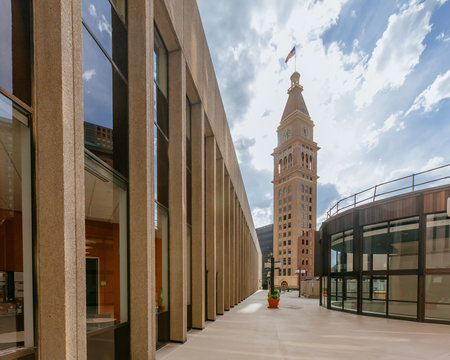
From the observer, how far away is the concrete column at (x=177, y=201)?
8.38m

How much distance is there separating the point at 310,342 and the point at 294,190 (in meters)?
90.3

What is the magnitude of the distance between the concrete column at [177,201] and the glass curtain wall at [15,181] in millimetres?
5094

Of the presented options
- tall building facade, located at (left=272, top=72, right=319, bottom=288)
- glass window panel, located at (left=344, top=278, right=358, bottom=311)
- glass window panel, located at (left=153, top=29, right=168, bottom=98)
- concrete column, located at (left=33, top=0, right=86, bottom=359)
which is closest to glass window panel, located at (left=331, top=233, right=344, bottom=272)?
glass window panel, located at (left=344, top=278, right=358, bottom=311)

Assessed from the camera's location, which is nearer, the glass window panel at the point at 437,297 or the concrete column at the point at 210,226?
the concrete column at the point at 210,226

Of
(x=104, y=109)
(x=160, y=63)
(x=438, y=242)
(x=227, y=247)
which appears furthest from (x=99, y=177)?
(x=438, y=242)

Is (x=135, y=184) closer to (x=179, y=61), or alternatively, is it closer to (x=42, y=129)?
(x=42, y=129)

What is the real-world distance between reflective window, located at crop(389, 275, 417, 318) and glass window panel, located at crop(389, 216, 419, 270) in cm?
66

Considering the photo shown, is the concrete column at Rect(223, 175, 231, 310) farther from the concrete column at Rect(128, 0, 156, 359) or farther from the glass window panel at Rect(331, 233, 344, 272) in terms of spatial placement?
the concrete column at Rect(128, 0, 156, 359)

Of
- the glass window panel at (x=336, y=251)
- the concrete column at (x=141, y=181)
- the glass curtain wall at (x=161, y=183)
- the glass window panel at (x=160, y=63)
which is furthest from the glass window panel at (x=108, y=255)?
the glass window panel at (x=336, y=251)

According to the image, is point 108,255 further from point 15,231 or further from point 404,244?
point 404,244

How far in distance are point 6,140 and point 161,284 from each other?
6.22 metres

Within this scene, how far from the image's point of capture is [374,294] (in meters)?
16.3

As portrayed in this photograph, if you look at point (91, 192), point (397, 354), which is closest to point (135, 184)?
point (91, 192)

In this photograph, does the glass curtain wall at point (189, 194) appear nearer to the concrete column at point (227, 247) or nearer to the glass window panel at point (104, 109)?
the glass window panel at point (104, 109)
